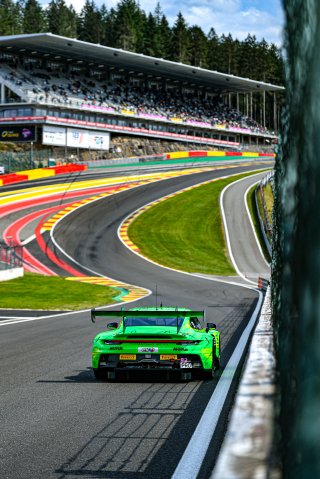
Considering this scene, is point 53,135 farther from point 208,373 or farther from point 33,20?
point 33,20

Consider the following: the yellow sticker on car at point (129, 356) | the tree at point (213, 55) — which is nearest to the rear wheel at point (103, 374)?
the yellow sticker on car at point (129, 356)

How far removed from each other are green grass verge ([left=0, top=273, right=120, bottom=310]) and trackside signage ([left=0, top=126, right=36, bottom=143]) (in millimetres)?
44732

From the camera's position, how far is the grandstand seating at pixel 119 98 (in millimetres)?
84688

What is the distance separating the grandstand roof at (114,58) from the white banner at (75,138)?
11.2 m

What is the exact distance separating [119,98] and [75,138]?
63.6 feet

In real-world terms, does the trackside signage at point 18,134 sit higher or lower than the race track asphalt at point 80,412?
higher

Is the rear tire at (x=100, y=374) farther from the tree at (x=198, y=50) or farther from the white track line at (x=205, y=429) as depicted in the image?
the tree at (x=198, y=50)

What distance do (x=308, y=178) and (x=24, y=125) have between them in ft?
260

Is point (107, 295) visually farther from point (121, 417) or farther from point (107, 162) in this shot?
point (107, 162)

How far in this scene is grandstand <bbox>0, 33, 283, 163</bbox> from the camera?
263ft

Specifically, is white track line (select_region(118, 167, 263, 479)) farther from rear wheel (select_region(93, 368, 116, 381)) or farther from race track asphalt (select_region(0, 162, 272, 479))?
rear wheel (select_region(93, 368, 116, 381))

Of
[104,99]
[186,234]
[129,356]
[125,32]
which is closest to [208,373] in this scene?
[129,356]

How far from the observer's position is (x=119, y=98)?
98.5 metres

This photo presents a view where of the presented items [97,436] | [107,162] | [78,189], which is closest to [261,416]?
[97,436]
